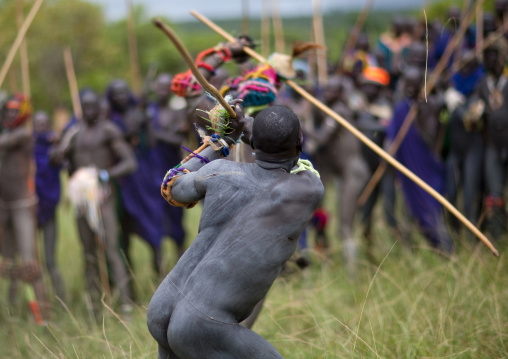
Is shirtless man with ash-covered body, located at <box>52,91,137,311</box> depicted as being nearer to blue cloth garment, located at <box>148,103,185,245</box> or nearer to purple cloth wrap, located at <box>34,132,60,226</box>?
purple cloth wrap, located at <box>34,132,60,226</box>

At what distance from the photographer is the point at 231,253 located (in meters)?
2.55

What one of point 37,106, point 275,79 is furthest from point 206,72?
point 37,106

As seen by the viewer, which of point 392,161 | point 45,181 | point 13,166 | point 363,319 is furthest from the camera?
point 45,181

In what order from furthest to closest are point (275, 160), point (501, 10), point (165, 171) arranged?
point (501, 10) → point (165, 171) → point (275, 160)

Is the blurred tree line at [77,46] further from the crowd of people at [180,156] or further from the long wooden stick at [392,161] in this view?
the long wooden stick at [392,161]

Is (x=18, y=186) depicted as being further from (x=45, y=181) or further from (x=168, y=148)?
(x=168, y=148)

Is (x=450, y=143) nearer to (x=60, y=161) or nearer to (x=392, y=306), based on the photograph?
(x=392, y=306)

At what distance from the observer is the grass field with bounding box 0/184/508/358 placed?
3754 millimetres

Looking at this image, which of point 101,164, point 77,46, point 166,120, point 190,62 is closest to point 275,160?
point 190,62

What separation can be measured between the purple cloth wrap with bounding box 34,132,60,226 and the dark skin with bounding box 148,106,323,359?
3.90 metres

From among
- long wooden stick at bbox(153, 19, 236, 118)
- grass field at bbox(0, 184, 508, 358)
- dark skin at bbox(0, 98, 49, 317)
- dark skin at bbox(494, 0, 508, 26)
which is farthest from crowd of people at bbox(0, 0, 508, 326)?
long wooden stick at bbox(153, 19, 236, 118)

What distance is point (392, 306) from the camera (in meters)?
4.53

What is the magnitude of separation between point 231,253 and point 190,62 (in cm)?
76

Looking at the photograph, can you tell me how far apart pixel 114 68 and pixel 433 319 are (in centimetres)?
3191
